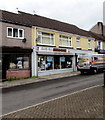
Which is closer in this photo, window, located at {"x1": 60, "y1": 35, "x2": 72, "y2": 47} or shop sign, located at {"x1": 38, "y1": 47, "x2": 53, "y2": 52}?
shop sign, located at {"x1": 38, "y1": 47, "x2": 53, "y2": 52}

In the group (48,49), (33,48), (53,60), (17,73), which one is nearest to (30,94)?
(17,73)

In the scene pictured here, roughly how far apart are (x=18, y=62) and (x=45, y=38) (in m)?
4.94

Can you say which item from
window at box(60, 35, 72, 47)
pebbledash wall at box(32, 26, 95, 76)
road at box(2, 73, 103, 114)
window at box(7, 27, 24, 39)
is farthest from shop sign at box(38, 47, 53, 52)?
road at box(2, 73, 103, 114)

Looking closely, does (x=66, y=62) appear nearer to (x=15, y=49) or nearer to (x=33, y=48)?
(x=33, y=48)

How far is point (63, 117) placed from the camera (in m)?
4.35

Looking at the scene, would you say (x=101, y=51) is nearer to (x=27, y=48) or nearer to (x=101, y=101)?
(x=27, y=48)

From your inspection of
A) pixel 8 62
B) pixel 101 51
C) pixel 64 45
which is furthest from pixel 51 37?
pixel 101 51

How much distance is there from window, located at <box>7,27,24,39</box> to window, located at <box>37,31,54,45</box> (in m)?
2.34

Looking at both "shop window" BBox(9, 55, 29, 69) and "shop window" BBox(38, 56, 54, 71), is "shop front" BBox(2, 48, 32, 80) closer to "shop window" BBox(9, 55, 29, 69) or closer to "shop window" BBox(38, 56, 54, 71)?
"shop window" BBox(9, 55, 29, 69)

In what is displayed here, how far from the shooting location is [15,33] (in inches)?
583

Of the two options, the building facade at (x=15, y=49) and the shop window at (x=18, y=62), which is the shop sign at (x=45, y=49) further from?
the shop window at (x=18, y=62)

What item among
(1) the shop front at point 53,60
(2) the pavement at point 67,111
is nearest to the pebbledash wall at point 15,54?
(1) the shop front at point 53,60

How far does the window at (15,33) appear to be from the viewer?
1427 cm

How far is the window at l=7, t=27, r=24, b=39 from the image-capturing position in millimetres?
14273
